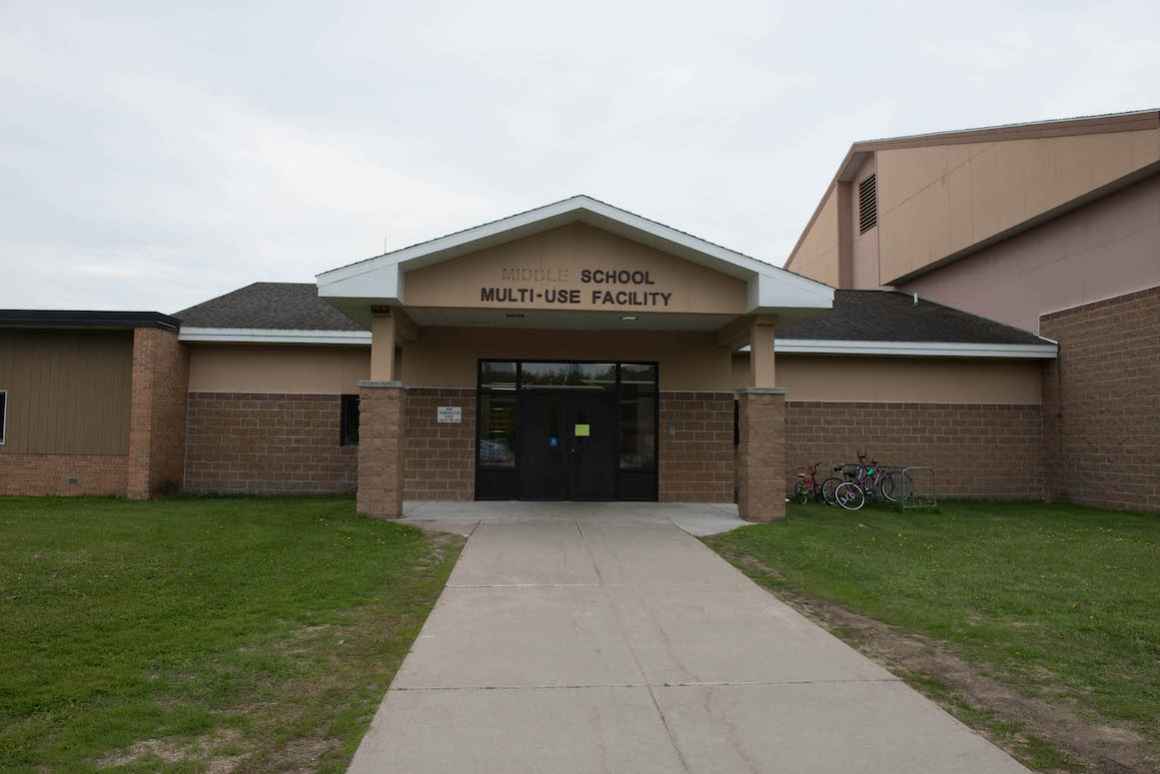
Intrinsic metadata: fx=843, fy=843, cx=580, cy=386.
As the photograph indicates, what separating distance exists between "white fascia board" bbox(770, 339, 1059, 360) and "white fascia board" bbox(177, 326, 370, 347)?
29.8 feet

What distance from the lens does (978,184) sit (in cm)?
2197

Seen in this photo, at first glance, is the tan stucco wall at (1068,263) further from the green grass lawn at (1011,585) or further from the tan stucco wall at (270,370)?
the tan stucco wall at (270,370)

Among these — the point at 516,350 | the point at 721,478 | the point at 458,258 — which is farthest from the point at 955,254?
the point at 458,258

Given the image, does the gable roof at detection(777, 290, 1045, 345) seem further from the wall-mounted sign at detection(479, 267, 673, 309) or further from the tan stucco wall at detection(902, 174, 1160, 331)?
the wall-mounted sign at detection(479, 267, 673, 309)

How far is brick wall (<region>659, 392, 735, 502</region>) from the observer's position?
1759 cm

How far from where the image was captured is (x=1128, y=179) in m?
16.6

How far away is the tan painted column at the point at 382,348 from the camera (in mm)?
13991

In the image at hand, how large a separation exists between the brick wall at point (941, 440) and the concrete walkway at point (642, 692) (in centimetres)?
1015

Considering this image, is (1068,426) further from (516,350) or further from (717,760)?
(717,760)

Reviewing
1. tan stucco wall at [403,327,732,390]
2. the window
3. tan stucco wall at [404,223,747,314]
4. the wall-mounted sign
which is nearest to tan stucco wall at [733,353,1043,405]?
tan stucco wall at [403,327,732,390]

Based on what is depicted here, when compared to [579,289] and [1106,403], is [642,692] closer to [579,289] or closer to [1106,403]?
[579,289]

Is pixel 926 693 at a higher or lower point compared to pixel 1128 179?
lower

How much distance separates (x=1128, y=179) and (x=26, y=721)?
19236mm

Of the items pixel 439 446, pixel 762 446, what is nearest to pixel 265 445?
pixel 439 446
